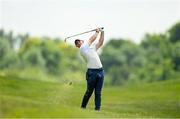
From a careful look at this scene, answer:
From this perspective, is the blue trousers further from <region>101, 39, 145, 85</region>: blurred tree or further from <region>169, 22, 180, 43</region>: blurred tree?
<region>169, 22, 180, 43</region>: blurred tree

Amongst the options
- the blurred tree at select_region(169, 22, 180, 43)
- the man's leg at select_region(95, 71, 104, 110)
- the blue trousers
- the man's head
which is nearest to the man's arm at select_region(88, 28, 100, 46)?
the man's head

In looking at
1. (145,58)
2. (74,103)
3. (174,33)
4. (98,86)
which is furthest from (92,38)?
(145,58)

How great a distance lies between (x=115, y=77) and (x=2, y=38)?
2380 centimetres

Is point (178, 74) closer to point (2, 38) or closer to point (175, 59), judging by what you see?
point (175, 59)

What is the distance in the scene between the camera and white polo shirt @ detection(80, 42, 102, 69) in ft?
78.6

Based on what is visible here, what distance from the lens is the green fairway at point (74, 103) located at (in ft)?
68.3

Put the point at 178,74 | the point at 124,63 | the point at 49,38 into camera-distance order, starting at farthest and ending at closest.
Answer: the point at 49,38 → the point at 124,63 → the point at 178,74

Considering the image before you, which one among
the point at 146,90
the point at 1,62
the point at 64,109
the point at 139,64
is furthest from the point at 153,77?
the point at 64,109

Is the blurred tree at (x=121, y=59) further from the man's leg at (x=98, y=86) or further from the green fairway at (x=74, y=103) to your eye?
the man's leg at (x=98, y=86)

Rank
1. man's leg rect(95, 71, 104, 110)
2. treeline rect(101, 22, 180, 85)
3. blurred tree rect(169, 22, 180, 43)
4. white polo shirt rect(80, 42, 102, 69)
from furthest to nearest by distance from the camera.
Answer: blurred tree rect(169, 22, 180, 43) < treeline rect(101, 22, 180, 85) < man's leg rect(95, 71, 104, 110) < white polo shirt rect(80, 42, 102, 69)

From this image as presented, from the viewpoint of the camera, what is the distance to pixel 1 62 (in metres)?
145

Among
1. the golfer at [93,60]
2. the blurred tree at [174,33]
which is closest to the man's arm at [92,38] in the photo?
the golfer at [93,60]

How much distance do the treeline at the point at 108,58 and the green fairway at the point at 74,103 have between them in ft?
265

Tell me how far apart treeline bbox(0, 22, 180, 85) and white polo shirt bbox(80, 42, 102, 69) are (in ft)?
367
